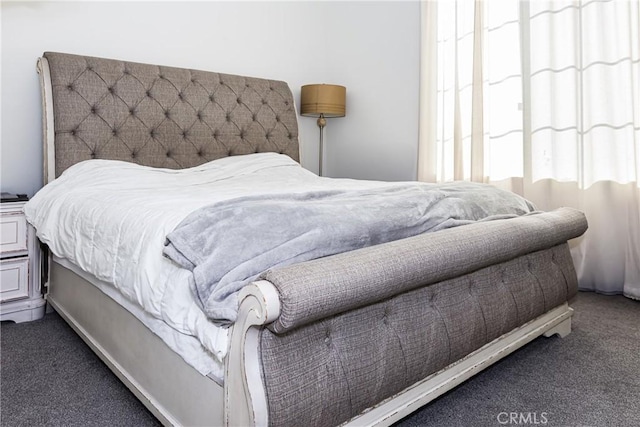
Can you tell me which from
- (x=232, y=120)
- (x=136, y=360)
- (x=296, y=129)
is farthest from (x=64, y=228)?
(x=296, y=129)

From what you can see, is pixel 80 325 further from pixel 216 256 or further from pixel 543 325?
pixel 543 325

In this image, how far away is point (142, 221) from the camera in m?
1.17

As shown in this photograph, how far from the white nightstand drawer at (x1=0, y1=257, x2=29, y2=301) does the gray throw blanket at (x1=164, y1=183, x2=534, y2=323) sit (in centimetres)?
132

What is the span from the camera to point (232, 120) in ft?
8.82

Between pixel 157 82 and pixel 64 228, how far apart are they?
1.10 metres

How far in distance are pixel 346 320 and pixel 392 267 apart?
148 millimetres

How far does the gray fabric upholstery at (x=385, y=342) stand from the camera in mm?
815

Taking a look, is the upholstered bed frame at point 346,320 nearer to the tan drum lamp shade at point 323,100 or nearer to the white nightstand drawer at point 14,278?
the white nightstand drawer at point 14,278

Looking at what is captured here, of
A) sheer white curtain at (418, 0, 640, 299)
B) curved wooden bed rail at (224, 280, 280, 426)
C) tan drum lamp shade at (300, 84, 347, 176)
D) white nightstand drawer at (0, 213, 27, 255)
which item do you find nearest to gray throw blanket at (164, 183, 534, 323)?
curved wooden bed rail at (224, 280, 280, 426)

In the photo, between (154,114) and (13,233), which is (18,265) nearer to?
(13,233)

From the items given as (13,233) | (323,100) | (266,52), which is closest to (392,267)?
(13,233)

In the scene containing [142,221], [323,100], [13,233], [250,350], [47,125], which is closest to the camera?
[250,350]

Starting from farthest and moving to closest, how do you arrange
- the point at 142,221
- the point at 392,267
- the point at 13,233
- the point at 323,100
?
1. the point at 323,100
2. the point at 13,233
3. the point at 142,221
4. the point at 392,267

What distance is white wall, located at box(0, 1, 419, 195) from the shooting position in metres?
2.14
